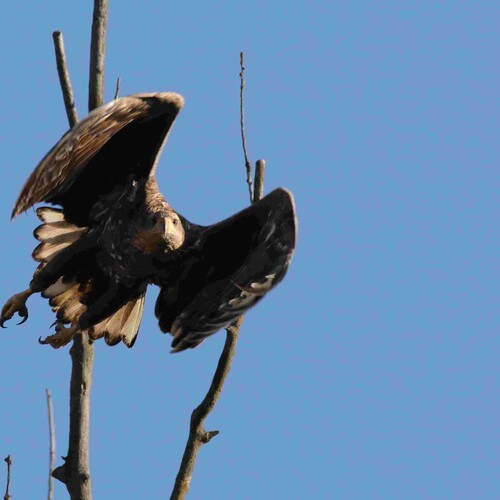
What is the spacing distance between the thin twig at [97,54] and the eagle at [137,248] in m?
0.22

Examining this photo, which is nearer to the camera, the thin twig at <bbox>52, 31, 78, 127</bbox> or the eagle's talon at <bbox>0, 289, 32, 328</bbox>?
the thin twig at <bbox>52, 31, 78, 127</bbox>

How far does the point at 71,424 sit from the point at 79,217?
134 cm

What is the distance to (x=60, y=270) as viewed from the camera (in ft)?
20.9

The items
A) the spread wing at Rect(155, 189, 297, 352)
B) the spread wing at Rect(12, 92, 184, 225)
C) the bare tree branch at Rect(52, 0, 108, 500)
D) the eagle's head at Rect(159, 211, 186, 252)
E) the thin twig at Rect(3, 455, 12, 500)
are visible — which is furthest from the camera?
the eagle's head at Rect(159, 211, 186, 252)

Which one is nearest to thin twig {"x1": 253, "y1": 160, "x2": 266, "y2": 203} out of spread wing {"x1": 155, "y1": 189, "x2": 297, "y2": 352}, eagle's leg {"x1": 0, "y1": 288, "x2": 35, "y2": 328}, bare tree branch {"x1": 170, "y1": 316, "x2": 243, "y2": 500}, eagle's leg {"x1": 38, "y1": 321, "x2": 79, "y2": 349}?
spread wing {"x1": 155, "y1": 189, "x2": 297, "y2": 352}

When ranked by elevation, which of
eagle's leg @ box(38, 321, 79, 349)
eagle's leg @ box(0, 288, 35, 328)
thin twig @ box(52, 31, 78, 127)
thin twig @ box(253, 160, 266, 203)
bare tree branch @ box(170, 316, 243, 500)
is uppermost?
thin twig @ box(52, 31, 78, 127)

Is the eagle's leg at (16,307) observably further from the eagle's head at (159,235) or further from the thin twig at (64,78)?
the thin twig at (64,78)

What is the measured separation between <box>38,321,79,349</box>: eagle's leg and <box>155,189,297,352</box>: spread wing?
0.49 meters

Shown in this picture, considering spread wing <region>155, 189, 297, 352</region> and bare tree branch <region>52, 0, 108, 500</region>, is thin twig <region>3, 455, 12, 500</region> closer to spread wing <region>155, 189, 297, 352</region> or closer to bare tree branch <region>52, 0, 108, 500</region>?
bare tree branch <region>52, 0, 108, 500</region>

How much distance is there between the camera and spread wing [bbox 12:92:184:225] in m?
5.14

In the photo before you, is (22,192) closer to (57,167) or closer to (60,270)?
(57,167)

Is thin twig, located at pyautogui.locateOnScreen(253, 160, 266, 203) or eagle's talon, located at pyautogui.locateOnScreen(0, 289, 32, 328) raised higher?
thin twig, located at pyautogui.locateOnScreen(253, 160, 266, 203)

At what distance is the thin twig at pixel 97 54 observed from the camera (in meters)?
5.76

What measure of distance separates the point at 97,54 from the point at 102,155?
0.65 meters
